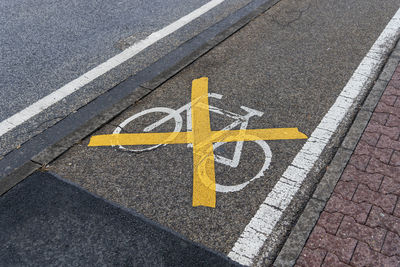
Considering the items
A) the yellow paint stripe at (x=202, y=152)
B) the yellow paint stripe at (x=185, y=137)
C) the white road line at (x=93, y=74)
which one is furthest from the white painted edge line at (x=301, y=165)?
the white road line at (x=93, y=74)

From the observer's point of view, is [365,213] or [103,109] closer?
[365,213]

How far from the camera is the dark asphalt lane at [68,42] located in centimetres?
543

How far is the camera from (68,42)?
22.2ft

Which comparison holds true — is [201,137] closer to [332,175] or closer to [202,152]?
[202,152]

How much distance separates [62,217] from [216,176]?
1520 mm

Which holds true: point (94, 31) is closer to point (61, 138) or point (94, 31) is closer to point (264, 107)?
point (61, 138)

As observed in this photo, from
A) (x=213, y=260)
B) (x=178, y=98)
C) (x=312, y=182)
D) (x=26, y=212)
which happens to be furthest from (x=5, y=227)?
(x=312, y=182)

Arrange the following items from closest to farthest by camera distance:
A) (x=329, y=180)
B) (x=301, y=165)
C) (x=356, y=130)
→ (x=329, y=180)
(x=301, y=165)
(x=356, y=130)

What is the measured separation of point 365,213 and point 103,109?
3.27 meters

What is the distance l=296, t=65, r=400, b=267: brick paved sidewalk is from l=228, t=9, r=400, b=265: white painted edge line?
0.35 metres

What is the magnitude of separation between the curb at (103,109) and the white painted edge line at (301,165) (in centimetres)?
218

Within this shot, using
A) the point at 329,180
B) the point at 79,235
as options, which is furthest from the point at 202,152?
the point at 79,235

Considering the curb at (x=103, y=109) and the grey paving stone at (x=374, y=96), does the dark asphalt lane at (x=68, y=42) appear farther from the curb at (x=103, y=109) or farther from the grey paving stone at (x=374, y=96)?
the grey paving stone at (x=374, y=96)

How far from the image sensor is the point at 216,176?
4.18 m
